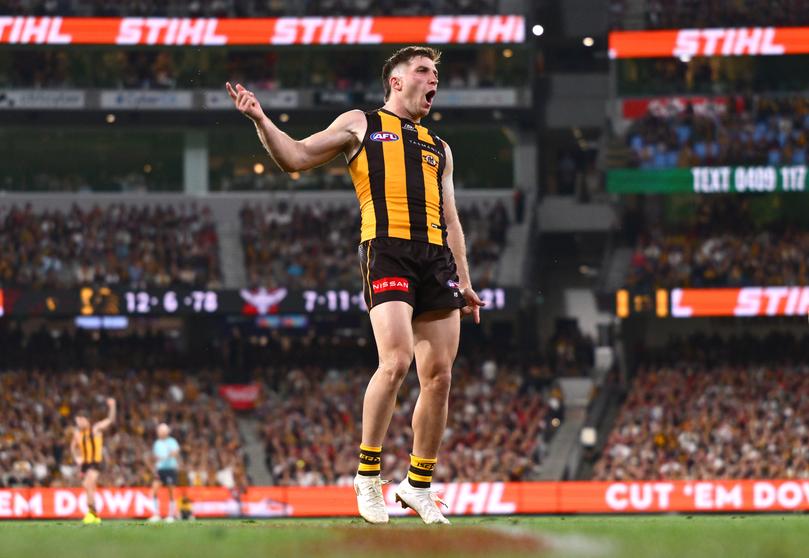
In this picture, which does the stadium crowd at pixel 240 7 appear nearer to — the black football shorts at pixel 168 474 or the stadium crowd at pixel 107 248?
the stadium crowd at pixel 107 248

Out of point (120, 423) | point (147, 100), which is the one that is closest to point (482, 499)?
point (120, 423)

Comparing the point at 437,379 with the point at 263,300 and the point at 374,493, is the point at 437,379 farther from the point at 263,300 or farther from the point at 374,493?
the point at 263,300

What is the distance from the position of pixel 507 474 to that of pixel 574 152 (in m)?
16.2

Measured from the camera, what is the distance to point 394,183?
329 inches

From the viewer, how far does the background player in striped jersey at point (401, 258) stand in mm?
8109

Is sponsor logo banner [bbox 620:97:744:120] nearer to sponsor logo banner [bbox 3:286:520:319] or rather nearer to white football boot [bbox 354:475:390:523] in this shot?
sponsor logo banner [bbox 3:286:520:319]

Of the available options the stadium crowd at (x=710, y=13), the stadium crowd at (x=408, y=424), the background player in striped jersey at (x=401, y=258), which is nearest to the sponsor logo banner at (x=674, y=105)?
the stadium crowd at (x=710, y=13)

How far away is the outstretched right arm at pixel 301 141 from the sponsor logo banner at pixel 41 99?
33852mm

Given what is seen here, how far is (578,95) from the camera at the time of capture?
4522 centimetres

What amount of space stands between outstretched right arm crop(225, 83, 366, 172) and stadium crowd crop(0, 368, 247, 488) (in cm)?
2424

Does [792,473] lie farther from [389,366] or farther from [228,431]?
[389,366]

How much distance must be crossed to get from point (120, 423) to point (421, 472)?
2724 centimetres

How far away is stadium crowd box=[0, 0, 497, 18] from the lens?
130 ft

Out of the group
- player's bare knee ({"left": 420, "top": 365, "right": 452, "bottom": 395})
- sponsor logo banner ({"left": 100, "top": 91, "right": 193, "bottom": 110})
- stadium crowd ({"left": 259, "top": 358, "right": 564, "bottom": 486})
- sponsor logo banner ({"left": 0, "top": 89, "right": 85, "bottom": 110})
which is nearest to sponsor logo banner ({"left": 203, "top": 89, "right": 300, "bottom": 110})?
sponsor logo banner ({"left": 100, "top": 91, "right": 193, "bottom": 110})
